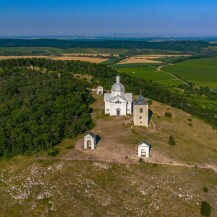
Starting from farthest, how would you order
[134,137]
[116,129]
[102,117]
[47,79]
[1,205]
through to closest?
[47,79], [102,117], [116,129], [134,137], [1,205]

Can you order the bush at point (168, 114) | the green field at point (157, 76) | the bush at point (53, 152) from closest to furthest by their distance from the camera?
the bush at point (53, 152) → the bush at point (168, 114) → the green field at point (157, 76)

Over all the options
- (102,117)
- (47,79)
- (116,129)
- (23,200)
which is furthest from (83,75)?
(23,200)

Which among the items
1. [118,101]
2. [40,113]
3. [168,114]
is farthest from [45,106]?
[168,114]

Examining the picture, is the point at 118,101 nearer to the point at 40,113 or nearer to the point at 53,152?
the point at 40,113

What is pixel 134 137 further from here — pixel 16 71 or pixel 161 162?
pixel 16 71

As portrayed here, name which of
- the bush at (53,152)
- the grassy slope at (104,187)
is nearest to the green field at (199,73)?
the grassy slope at (104,187)

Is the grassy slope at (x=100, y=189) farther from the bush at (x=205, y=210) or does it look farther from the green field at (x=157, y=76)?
the green field at (x=157, y=76)
